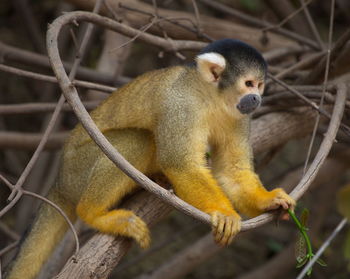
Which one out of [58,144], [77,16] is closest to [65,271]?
[77,16]

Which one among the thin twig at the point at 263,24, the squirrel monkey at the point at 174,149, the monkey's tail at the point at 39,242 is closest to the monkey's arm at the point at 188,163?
the squirrel monkey at the point at 174,149

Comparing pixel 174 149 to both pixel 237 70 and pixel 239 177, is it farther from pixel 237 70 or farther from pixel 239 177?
pixel 237 70

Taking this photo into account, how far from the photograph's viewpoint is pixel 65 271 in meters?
3.34

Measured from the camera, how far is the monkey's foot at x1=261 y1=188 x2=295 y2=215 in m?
3.32

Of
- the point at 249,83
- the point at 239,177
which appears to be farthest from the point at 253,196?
the point at 249,83

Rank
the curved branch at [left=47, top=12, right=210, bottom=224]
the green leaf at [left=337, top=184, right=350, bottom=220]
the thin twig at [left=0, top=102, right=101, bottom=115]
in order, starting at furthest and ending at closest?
the thin twig at [left=0, top=102, right=101, bottom=115] → the curved branch at [left=47, top=12, right=210, bottom=224] → the green leaf at [left=337, top=184, right=350, bottom=220]

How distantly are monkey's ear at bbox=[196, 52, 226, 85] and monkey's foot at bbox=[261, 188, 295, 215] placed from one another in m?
0.81

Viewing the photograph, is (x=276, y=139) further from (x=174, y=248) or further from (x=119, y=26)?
(x=174, y=248)

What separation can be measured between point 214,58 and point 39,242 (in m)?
1.61

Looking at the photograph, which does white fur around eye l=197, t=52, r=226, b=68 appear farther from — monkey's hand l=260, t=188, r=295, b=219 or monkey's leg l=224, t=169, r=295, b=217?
monkey's hand l=260, t=188, r=295, b=219

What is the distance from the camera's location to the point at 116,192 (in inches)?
149

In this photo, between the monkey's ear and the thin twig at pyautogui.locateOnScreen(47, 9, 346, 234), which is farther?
the monkey's ear

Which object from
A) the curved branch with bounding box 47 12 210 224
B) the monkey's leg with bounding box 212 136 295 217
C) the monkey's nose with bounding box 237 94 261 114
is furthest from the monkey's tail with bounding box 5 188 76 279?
the monkey's nose with bounding box 237 94 261 114

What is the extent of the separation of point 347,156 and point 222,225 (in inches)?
108
